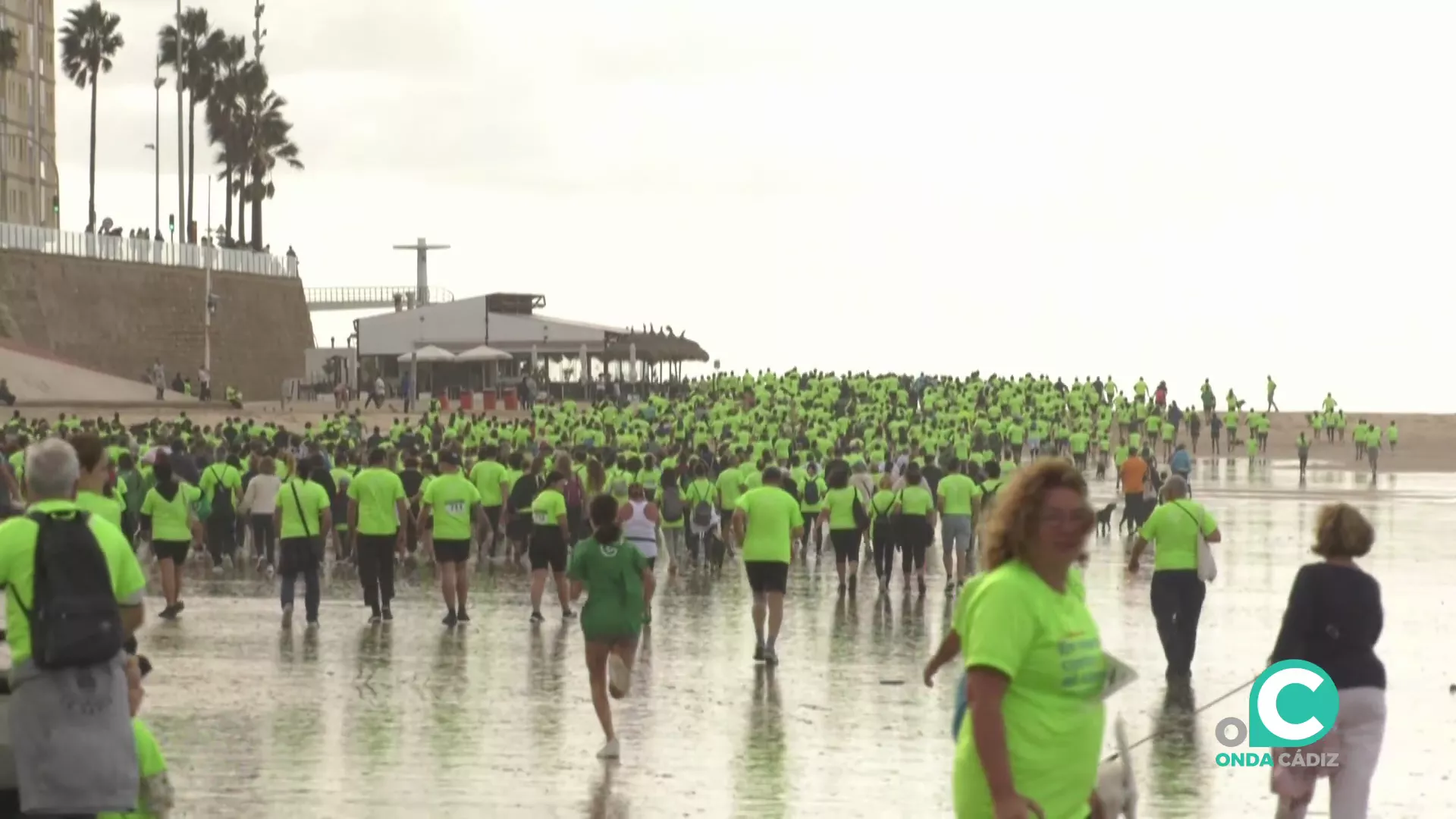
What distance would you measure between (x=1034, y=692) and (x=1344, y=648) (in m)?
3.59

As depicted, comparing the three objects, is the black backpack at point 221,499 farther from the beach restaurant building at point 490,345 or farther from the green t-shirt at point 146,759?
the beach restaurant building at point 490,345

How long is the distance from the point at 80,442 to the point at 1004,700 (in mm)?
4842

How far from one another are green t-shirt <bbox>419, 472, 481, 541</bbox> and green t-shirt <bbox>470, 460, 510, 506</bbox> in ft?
17.9

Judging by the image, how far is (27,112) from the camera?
96000mm

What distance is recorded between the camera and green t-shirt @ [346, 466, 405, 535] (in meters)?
20.2

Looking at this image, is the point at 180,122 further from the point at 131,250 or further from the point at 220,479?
the point at 220,479

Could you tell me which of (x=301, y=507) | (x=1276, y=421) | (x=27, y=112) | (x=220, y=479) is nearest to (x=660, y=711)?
(x=301, y=507)

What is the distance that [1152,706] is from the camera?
1559cm

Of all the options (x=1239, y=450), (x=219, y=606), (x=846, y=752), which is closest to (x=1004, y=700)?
(x=846, y=752)

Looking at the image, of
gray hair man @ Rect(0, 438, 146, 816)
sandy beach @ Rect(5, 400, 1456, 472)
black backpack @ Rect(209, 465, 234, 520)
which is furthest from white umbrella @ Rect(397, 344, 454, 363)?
gray hair man @ Rect(0, 438, 146, 816)

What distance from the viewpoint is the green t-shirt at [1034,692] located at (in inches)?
242

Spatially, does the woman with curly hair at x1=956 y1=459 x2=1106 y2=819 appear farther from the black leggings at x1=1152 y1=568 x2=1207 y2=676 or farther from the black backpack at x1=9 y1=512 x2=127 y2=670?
the black leggings at x1=1152 y1=568 x2=1207 y2=676

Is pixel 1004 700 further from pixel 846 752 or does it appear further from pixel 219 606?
pixel 219 606

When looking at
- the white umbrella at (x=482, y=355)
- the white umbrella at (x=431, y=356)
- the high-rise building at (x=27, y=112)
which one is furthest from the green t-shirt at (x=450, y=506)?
the high-rise building at (x=27, y=112)
